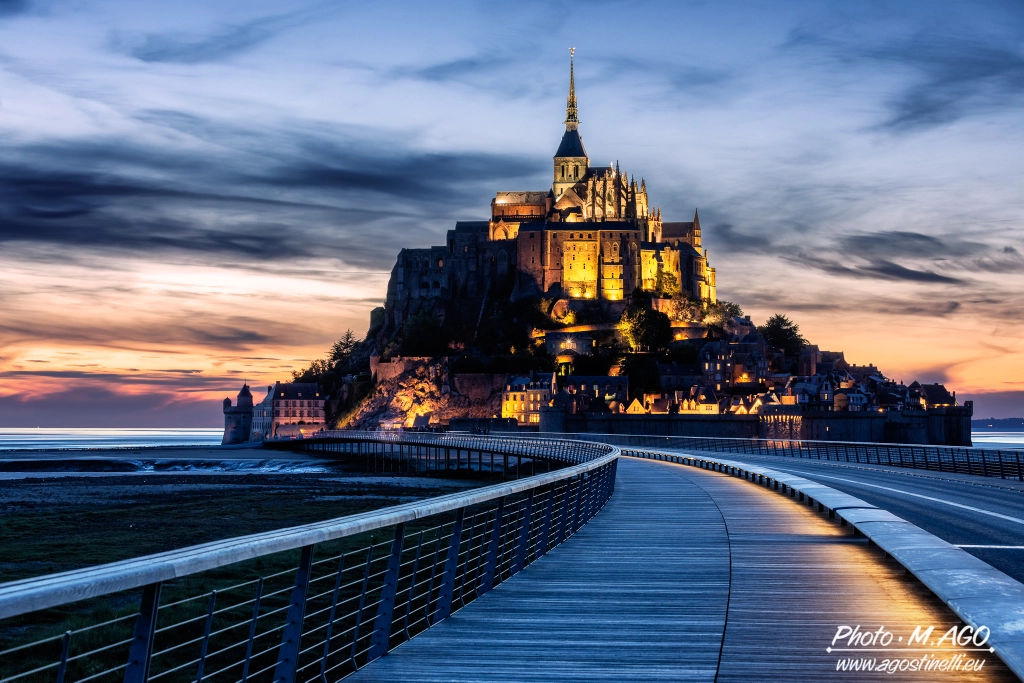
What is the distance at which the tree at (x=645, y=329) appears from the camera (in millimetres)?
127562

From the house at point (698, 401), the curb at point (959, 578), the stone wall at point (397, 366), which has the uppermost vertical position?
the stone wall at point (397, 366)

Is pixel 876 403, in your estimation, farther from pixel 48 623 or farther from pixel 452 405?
pixel 48 623

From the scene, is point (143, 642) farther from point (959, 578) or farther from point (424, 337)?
point (424, 337)

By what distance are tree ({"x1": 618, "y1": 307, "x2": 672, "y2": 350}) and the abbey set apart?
25.0 feet

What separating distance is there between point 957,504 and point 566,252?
395 feet

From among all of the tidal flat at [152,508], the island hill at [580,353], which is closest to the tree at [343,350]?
the island hill at [580,353]

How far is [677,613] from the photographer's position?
807 centimetres

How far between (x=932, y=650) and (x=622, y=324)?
124 meters

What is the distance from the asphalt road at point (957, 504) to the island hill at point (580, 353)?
216 ft

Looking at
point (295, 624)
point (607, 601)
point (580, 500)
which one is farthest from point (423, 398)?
point (295, 624)

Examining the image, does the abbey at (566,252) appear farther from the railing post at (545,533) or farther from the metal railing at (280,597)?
the railing post at (545,533)

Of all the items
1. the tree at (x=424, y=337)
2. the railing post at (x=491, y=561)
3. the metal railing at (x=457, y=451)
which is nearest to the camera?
the railing post at (x=491, y=561)

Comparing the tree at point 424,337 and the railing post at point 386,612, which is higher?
the tree at point 424,337

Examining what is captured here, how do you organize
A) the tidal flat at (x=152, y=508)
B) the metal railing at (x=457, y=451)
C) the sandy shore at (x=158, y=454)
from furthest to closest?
1. the sandy shore at (x=158, y=454)
2. the metal railing at (x=457, y=451)
3. the tidal flat at (x=152, y=508)
